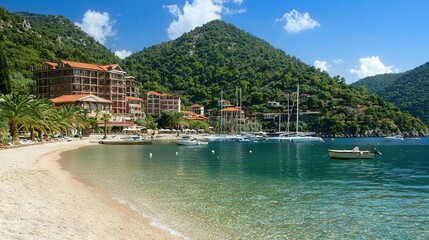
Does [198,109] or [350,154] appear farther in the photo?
[198,109]

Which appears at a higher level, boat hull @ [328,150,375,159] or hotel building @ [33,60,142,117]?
hotel building @ [33,60,142,117]

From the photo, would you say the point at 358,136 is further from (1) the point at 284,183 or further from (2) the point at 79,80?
(1) the point at 284,183

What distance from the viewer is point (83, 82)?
14125 cm

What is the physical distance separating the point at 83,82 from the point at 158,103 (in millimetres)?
39380

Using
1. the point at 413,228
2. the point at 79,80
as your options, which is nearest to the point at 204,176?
the point at 413,228

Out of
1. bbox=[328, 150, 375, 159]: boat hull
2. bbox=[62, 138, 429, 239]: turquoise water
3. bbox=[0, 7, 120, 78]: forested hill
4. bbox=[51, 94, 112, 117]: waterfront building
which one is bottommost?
bbox=[62, 138, 429, 239]: turquoise water

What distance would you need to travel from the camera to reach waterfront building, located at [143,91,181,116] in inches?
6678

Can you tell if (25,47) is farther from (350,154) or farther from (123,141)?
(350,154)

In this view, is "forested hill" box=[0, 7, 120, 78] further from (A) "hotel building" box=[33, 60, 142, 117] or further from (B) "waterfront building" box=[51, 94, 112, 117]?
(B) "waterfront building" box=[51, 94, 112, 117]

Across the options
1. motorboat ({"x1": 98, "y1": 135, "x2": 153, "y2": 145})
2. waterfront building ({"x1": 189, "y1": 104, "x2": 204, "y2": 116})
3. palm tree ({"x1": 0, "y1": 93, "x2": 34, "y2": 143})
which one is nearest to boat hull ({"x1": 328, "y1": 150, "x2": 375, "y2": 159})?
palm tree ({"x1": 0, "y1": 93, "x2": 34, "y2": 143})

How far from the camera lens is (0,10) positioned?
175 meters

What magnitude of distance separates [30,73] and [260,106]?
101 meters

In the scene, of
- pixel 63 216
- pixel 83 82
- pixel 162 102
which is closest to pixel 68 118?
pixel 83 82

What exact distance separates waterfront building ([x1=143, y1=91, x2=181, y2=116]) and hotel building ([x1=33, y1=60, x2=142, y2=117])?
14667 mm
